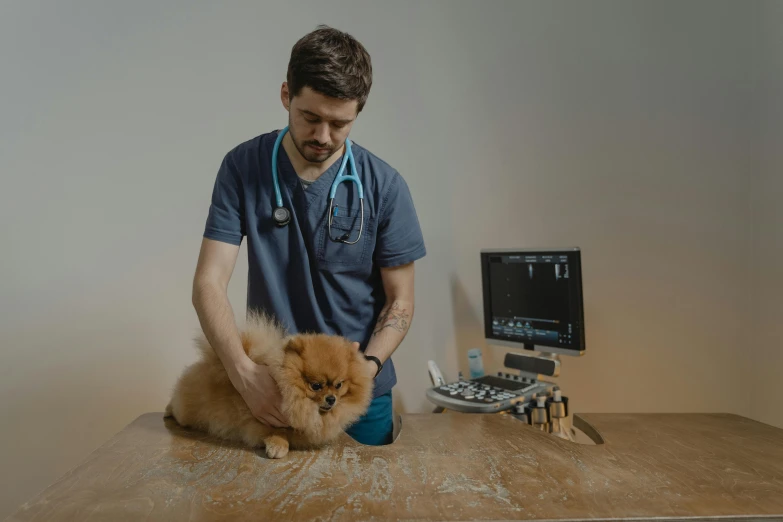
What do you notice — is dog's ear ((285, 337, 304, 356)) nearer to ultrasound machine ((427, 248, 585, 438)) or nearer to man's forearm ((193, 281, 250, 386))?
man's forearm ((193, 281, 250, 386))

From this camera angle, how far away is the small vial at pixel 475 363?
9.02 ft

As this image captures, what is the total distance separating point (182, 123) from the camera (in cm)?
271

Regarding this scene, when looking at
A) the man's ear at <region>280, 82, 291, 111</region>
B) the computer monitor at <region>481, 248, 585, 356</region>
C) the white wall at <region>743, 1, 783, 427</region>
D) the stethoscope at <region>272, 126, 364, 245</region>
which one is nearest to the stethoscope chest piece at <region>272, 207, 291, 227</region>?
the stethoscope at <region>272, 126, 364, 245</region>

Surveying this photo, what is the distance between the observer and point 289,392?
4.94ft

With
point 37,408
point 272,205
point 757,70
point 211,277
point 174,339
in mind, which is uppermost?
point 757,70

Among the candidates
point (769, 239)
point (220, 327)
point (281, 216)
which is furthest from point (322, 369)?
point (769, 239)

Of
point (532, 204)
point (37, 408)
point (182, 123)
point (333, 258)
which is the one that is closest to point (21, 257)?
point (37, 408)

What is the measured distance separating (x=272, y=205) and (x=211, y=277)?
288 millimetres

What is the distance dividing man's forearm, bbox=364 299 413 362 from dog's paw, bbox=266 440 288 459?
1.35 ft

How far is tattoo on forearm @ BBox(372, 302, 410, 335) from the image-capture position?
6.23 feet

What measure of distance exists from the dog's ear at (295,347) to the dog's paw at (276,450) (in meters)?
0.22

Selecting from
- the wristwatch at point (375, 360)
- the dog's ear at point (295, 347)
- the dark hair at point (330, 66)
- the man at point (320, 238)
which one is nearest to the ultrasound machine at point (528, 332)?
the man at point (320, 238)

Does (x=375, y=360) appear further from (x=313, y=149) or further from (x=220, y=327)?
(x=313, y=149)

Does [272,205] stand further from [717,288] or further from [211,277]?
[717,288]
